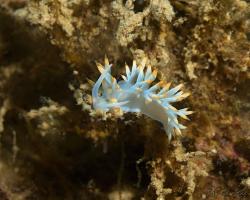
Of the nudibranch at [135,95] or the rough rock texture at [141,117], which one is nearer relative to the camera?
the nudibranch at [135,95]

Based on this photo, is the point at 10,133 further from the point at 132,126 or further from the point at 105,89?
the point at 105,89

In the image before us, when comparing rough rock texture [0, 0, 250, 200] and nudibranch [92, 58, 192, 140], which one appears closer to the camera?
nudibranch [92, 58, 192, 140]

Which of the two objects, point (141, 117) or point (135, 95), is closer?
point (135, 95)
